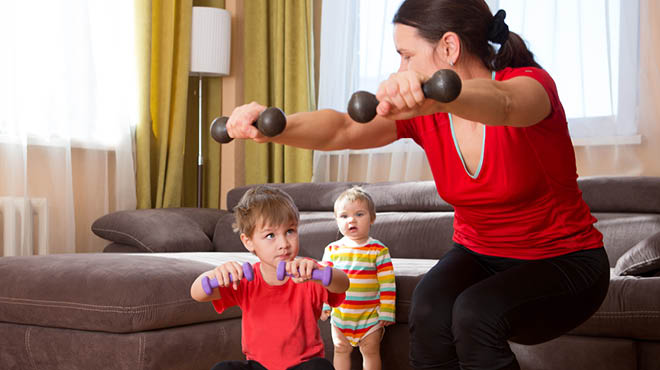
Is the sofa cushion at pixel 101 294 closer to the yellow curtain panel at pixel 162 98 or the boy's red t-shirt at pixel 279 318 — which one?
the boy's red t-shirt at pixel 279 318

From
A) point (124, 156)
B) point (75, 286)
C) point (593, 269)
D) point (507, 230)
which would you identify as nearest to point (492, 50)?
point (507, 230)

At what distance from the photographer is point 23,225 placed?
3.36m

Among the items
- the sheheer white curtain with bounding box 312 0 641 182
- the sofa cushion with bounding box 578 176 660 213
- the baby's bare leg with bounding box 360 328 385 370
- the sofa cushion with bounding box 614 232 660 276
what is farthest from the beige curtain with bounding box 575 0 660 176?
the baby's bare leg with bounding box 360 328 385 370

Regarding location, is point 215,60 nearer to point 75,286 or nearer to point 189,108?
point 189,108

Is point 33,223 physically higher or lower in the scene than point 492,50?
lower

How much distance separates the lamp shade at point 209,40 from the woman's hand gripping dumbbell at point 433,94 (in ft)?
11.0

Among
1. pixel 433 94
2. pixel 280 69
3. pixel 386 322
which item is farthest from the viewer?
pixel 280 69

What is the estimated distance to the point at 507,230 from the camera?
5.06 feet

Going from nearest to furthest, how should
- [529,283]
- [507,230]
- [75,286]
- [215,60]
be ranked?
[529,283]
[507,230]
[75,286]
[215,60]

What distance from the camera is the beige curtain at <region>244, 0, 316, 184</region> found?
14.1ft

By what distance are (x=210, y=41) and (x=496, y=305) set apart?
3228 millimetres

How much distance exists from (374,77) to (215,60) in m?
0.95

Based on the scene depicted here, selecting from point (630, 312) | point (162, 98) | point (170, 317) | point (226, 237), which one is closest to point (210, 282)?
point (170, 317)

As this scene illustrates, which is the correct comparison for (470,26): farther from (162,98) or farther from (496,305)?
(162,98)
